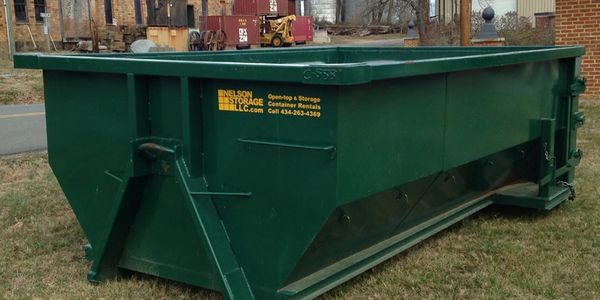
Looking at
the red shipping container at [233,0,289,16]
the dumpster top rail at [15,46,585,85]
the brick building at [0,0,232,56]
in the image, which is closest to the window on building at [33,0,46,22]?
the brick building at [0,0,232,56]

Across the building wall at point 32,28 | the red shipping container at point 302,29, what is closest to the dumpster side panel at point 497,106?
the building wall at point 32,28

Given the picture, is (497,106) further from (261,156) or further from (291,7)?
(291,7)

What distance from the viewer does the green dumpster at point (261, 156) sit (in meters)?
3.22

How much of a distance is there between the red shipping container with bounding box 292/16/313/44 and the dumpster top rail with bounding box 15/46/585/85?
109ft

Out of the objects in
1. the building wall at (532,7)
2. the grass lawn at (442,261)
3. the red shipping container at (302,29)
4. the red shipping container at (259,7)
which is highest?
the red shipping container at (259,7)

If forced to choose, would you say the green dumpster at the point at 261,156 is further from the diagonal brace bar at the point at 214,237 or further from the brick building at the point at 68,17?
the brick building at the point at 68,17

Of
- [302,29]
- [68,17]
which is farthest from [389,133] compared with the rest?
[302,29]

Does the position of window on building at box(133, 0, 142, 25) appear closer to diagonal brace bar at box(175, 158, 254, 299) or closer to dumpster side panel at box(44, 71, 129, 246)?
dumpster side panel at box(44, 71, 129, 246)

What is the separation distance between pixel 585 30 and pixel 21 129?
9.51m

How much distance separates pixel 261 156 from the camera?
11.1ft

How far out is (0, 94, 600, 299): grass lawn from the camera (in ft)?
13.1

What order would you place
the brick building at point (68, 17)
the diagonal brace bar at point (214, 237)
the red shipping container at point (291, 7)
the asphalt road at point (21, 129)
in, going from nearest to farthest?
the diagonal brace bar at point (214, 237) < the asphalt road at point (21, 129) < the brick building at point (68, 17) < the red shipping container at point (291, 7)

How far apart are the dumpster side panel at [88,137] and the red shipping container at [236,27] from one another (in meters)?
30.4

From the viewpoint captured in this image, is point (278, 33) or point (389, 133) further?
point (278, 33)
